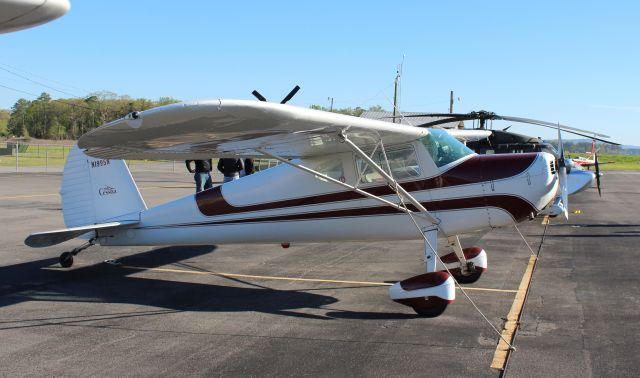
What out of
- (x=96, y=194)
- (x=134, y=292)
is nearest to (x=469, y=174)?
(x=134, y=292)

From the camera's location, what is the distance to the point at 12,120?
424 ft

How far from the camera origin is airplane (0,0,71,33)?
9.33 feet

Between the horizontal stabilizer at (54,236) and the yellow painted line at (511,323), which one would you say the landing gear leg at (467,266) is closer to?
the yellow painted line at (511,323)

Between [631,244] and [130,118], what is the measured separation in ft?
33.8

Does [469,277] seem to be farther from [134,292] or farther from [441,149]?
[134,292]

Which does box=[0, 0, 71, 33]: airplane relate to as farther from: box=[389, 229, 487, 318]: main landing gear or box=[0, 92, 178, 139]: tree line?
box=[0, 92, 178, 139]: tree line

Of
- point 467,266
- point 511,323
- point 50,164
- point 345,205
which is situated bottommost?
point 511,323

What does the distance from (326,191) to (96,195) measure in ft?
12.3

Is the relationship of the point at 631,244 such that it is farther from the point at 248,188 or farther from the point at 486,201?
the point at 248,188

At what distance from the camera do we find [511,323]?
6.11 m

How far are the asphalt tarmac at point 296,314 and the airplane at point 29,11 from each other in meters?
2.95

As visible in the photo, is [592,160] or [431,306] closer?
[431,306]

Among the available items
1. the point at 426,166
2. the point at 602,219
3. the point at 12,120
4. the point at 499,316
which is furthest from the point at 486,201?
the point at 12,120

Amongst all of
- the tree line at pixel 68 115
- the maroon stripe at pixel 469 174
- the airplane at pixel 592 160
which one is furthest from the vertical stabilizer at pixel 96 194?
the tree line at pixel 68 115
